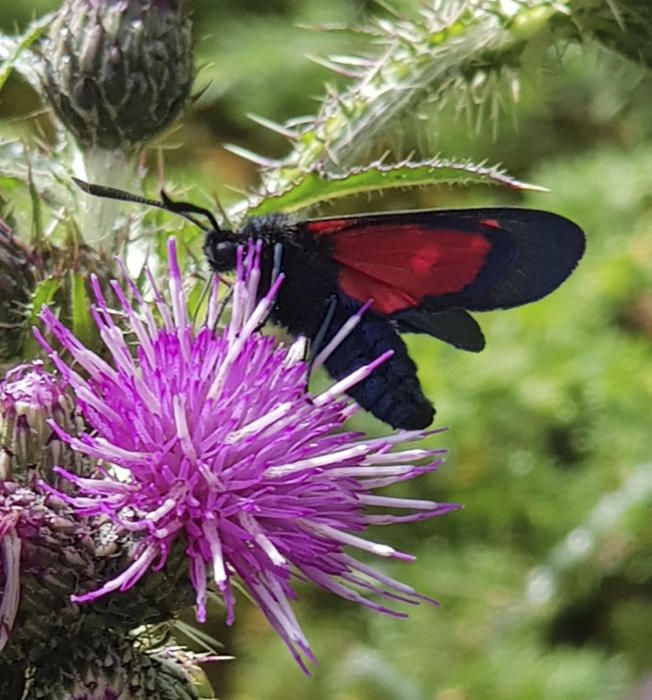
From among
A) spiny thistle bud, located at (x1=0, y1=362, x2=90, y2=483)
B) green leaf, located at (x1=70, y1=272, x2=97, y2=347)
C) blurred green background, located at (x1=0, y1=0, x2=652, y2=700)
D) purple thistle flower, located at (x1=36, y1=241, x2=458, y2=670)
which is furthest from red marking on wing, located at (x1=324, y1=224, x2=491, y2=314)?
→ blurred green background, located at (x1=0, y1=0, x2=652, y2=700)

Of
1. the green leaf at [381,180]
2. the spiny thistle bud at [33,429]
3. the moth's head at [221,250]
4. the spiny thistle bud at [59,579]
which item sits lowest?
the spiny thistle bud at [59,579]

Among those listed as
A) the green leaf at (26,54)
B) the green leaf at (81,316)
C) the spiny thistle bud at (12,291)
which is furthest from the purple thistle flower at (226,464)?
the green leaf at (26,54)

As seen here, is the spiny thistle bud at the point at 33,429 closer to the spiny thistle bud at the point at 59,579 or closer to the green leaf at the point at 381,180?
the spiny thistle bud at the point at 59,579

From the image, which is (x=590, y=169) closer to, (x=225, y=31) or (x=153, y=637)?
(x=225, y=31)

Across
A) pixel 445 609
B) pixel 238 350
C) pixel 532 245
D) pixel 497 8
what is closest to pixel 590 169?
pixel 445 609

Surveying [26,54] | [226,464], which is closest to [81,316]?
[226,464]

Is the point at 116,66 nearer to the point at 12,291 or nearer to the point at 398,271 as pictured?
the point at 12,291

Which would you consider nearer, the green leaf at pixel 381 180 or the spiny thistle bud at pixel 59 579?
the spiny thistle bud at pixel 59 579
